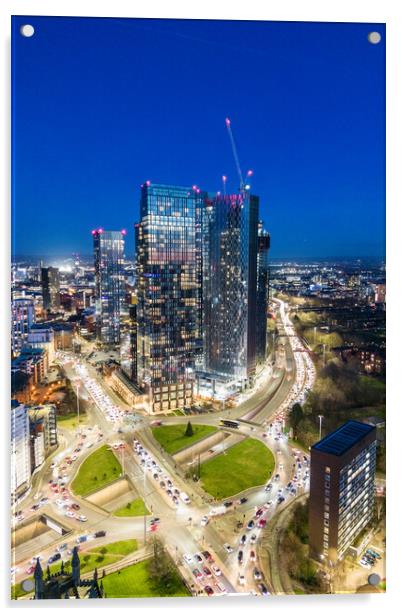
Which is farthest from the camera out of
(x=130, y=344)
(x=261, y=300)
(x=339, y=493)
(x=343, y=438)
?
(x=130, y=344)

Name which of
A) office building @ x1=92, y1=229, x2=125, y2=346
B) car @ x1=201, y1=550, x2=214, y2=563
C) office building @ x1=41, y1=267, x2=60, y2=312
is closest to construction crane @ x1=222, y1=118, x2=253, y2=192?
office building @ x1=92, y1=229, x2=125, y2=346

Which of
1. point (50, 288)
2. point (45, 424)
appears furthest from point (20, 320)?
point (45, 424)

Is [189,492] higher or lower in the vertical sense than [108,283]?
lower

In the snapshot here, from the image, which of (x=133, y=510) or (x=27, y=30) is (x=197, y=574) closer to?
(x=133, y=510)

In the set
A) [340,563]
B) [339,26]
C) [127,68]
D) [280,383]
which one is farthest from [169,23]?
[340,563]

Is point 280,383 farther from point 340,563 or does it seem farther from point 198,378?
point 340,563

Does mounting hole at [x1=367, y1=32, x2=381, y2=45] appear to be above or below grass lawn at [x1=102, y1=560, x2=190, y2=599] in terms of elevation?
above

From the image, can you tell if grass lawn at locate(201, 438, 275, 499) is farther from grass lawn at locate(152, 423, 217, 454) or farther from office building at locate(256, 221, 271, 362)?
office building at locate(256, 221, 271, 362)
